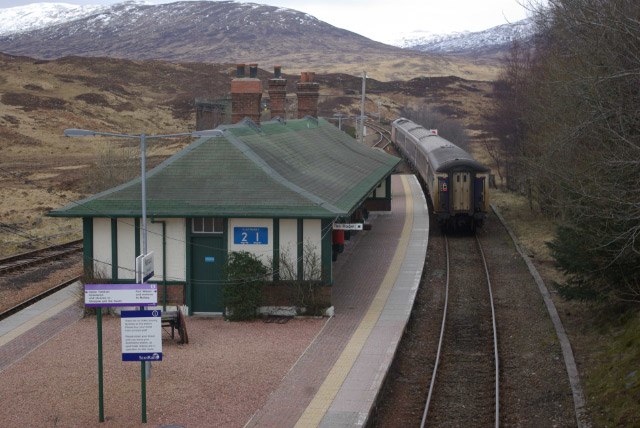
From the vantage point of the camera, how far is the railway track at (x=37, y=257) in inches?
1151

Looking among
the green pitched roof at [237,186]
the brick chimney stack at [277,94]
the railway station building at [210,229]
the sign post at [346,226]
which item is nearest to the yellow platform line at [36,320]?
the railway station building at [210,229]

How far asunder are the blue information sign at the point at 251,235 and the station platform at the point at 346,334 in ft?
8.42

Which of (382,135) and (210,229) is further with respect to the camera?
(382,135)

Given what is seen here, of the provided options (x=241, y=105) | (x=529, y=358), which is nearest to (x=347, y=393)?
(x=529, y=358)

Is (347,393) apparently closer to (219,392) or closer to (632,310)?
(219,392)

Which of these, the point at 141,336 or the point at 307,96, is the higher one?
the point at 307,96

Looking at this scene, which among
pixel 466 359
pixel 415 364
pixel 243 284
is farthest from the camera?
pixel 243 284

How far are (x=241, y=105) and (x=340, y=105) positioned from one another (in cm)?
7565

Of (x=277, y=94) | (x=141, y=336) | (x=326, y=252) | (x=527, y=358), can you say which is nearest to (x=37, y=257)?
(x=277, y=94)

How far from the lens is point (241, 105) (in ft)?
99.7

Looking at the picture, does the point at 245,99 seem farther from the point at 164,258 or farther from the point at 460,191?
the point at 164,258

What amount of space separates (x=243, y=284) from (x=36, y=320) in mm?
5375

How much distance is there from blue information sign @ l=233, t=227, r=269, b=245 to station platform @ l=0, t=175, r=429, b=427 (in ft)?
8.42

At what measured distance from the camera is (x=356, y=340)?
64.4 feet
